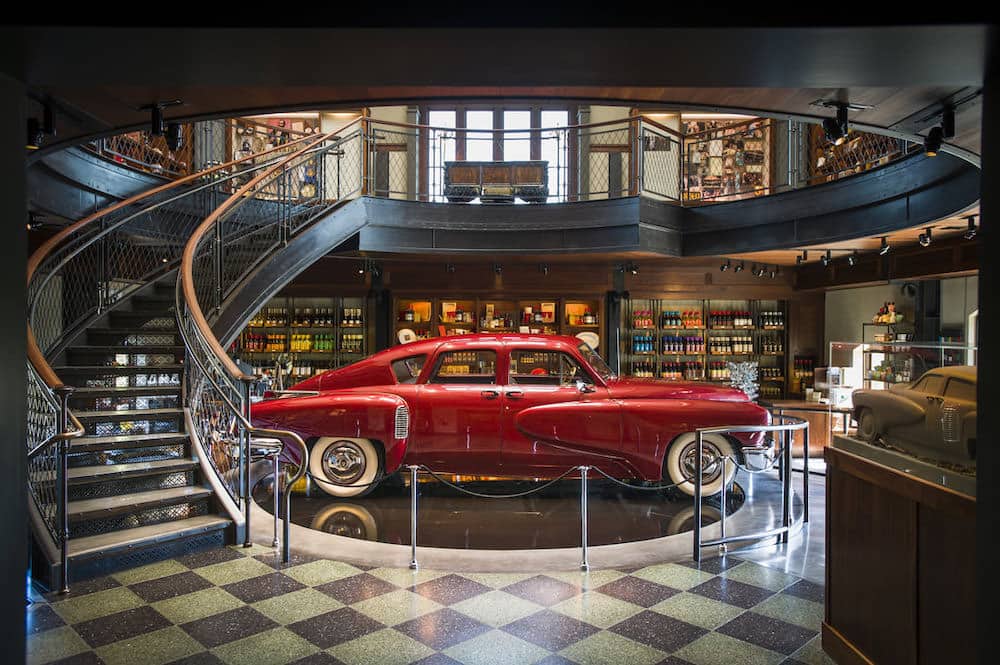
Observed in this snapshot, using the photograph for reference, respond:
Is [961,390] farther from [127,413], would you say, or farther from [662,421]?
[127,413]

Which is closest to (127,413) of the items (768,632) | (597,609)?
(597,609)

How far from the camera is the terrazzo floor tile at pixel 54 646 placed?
366 cm

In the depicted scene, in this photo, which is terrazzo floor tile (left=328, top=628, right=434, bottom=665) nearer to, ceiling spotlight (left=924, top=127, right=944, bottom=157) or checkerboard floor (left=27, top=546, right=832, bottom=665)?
checkerboard floor (left=27, top=546, right=832, bottom=665)

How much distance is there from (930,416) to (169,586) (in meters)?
4.63

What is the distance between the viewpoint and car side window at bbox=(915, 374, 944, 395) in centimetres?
325

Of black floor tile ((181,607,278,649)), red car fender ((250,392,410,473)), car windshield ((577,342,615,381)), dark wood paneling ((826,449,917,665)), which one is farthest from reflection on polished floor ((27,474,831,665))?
car windshield ((577,342,615,381))

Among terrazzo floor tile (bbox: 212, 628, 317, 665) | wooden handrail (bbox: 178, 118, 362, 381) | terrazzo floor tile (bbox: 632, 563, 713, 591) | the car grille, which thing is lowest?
terrazzo floor tile (bbox: 632, 563, 713, 591)

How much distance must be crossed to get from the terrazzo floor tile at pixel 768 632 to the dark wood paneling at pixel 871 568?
25 cm

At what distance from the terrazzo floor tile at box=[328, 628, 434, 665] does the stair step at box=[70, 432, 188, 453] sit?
2.93 m

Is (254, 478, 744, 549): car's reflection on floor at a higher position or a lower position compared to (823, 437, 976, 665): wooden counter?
lower

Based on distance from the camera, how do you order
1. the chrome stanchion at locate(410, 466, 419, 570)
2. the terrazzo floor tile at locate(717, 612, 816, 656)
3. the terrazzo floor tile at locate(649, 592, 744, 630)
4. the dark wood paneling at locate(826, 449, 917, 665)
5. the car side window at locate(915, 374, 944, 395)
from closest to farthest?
the dark wood paneling at locate(826, 449, 917, 665), the car side window at locate(915, 374, 944, 395), the terrazzo floor tile at locate(717, 612, 816, 656), the terrazzo floor tile at locate(649, 592, 744, 630), the chrome stanchion at locate(410, 466, 419, 570)

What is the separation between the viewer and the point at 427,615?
4.19 metres

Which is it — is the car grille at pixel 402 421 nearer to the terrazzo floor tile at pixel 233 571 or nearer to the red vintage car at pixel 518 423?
the red vintage car at pixel 518 423

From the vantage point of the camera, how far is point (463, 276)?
12719mm
